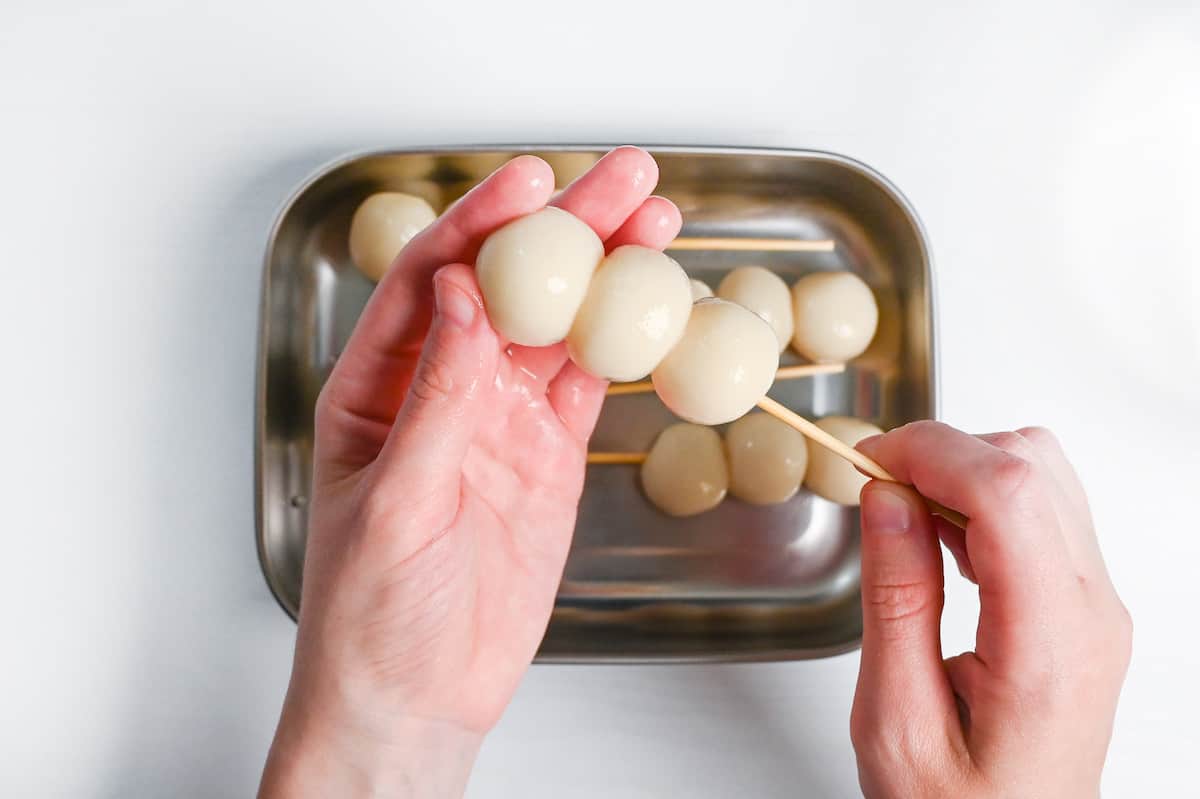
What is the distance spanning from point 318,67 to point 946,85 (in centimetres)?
104

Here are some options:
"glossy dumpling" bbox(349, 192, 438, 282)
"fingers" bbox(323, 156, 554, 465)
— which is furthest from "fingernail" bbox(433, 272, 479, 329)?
"glossy dumpling" bbox(349, 192, 438, 282)

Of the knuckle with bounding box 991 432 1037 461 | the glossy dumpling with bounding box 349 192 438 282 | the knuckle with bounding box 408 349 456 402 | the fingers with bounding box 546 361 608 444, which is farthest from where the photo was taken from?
the glossy dumpling with bounding box 349 192 438 282

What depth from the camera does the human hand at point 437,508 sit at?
0.85 metres

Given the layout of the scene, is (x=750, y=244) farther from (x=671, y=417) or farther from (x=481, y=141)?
(x=481, y=141)

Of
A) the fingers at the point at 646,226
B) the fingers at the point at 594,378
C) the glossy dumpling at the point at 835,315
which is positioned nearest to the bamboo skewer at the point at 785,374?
the glossy dumpling at the point at 835,315

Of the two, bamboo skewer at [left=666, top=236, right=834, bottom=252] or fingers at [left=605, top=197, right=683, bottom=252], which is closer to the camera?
fingers at [left=605, top=197, right=683, bottom=252]

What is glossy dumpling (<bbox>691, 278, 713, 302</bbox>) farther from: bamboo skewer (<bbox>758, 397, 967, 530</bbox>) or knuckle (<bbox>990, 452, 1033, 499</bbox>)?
knuckle (<bbox>990, 452, 1033, 499</bbox>)

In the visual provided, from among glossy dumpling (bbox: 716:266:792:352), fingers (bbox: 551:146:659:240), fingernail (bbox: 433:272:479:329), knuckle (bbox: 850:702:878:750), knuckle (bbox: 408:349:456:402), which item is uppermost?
fingers (bbox: 551:146:659:240)

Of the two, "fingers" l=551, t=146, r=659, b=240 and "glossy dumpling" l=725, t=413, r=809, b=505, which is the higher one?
"fingers" l=551, t=146, r=659, b=240

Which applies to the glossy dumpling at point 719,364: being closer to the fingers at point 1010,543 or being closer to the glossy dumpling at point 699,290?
the fingers at point 1010,543

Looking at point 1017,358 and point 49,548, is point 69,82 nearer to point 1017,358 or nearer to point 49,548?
point 49,548

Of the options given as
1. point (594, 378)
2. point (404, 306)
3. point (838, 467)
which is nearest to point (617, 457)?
point (594, 378)

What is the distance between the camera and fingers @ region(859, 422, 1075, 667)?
2.71 feet

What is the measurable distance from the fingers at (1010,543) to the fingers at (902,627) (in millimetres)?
54
